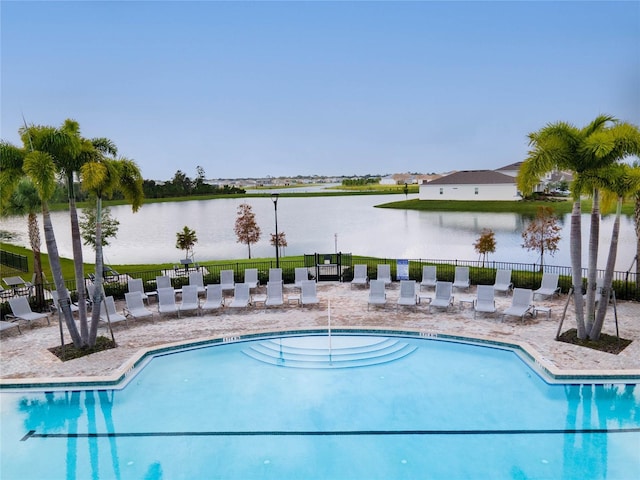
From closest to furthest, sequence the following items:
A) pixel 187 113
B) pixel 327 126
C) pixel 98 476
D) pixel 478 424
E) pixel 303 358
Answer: pixel 98 476 → pixel 478 424 → pixel 303 358 → pixel 187 113 → pixel 327 126

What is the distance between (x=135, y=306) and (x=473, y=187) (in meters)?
80.2

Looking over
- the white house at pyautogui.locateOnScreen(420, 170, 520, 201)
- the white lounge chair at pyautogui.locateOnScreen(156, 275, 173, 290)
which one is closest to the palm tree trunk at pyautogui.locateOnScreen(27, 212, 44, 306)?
the white lounge chair at pyautogui.locateOnScreen(156, 275, 173, 290)

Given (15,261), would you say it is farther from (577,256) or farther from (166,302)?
(577,256)

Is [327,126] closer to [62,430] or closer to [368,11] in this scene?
[368,11]

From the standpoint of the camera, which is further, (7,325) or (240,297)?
(240,297)

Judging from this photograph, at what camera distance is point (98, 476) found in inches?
269

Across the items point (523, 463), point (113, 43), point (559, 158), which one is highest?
point (113, 43)

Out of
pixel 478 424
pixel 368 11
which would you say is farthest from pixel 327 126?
pixel 478 424

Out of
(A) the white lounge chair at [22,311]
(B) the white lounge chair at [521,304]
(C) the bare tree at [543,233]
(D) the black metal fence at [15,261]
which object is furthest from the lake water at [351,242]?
(B) the white lounge chair at [521,304]

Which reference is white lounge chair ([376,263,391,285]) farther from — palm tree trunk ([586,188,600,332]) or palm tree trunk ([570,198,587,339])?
palm tree trunk ([586,188,600,332])

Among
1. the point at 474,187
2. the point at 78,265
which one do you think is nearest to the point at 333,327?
the point at 78,265

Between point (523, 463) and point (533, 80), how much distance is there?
35.7m

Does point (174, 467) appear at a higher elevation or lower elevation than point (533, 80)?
lower

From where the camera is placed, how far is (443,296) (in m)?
14.1
